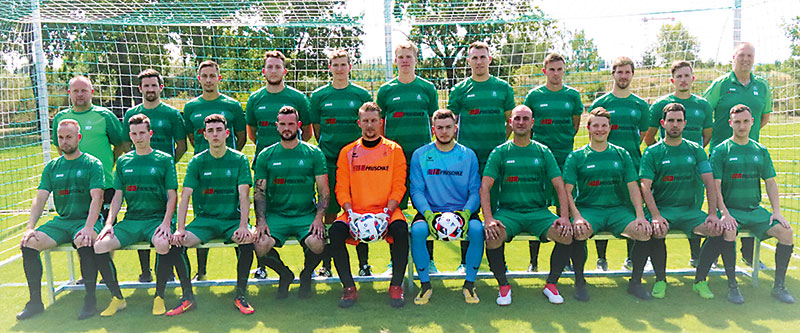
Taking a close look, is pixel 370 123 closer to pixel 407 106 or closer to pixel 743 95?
pixel 407 106

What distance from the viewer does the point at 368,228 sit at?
3742 millimetres

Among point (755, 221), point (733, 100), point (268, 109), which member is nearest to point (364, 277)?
point (268, 109)

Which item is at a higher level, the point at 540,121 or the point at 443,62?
the point at 443,62

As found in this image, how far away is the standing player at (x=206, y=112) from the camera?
173 inches

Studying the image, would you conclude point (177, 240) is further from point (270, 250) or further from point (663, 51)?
point (663, 51)

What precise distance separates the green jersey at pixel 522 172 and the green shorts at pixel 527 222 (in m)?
0.06

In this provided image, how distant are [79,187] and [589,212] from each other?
385 cm

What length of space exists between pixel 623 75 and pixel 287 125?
2750 mm

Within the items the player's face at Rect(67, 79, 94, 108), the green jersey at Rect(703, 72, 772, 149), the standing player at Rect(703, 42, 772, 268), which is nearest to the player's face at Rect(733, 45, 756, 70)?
the standing player at Rect(703, 42, 772, 268)

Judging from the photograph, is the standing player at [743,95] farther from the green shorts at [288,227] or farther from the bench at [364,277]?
the green shorts at [288,227]

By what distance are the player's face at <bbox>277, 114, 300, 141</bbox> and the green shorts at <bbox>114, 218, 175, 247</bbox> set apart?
1052 millimetres

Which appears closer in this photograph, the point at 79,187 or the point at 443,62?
the point at 79,187

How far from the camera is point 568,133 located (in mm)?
4438

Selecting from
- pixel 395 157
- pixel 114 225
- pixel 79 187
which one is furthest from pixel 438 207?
pixel 79 187
